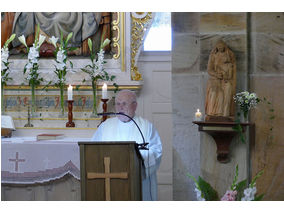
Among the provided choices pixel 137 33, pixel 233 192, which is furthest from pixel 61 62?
pixel 233 192

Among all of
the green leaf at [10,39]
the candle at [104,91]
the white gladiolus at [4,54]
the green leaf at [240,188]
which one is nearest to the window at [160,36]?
the candle at [104,91]

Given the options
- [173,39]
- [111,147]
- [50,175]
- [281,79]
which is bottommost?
[50,175]

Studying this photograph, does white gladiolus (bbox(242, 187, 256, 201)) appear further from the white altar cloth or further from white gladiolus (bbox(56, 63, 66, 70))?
white gladiolus (bbox(56, 63, 66, 70))

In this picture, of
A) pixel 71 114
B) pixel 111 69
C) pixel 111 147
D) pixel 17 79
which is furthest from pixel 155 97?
pixel 111 147

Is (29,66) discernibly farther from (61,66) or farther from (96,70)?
(96,70)

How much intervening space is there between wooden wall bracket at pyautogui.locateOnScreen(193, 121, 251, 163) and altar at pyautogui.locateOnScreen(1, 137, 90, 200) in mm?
1593

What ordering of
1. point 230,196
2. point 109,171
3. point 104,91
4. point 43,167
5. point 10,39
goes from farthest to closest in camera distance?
point 10,39
point 104,91
point 43,167
point 230,196
point 109,171

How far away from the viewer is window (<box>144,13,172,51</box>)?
29.3ft

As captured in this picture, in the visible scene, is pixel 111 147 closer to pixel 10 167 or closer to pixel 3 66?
pixel 10 167

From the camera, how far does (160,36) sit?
9.09 metres

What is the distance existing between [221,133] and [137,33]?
7.67ft

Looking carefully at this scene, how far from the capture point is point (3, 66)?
7.99 m

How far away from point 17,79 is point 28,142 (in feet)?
4.60

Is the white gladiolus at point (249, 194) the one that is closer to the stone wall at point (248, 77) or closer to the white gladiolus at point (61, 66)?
the stone wall at point (248, 77)
